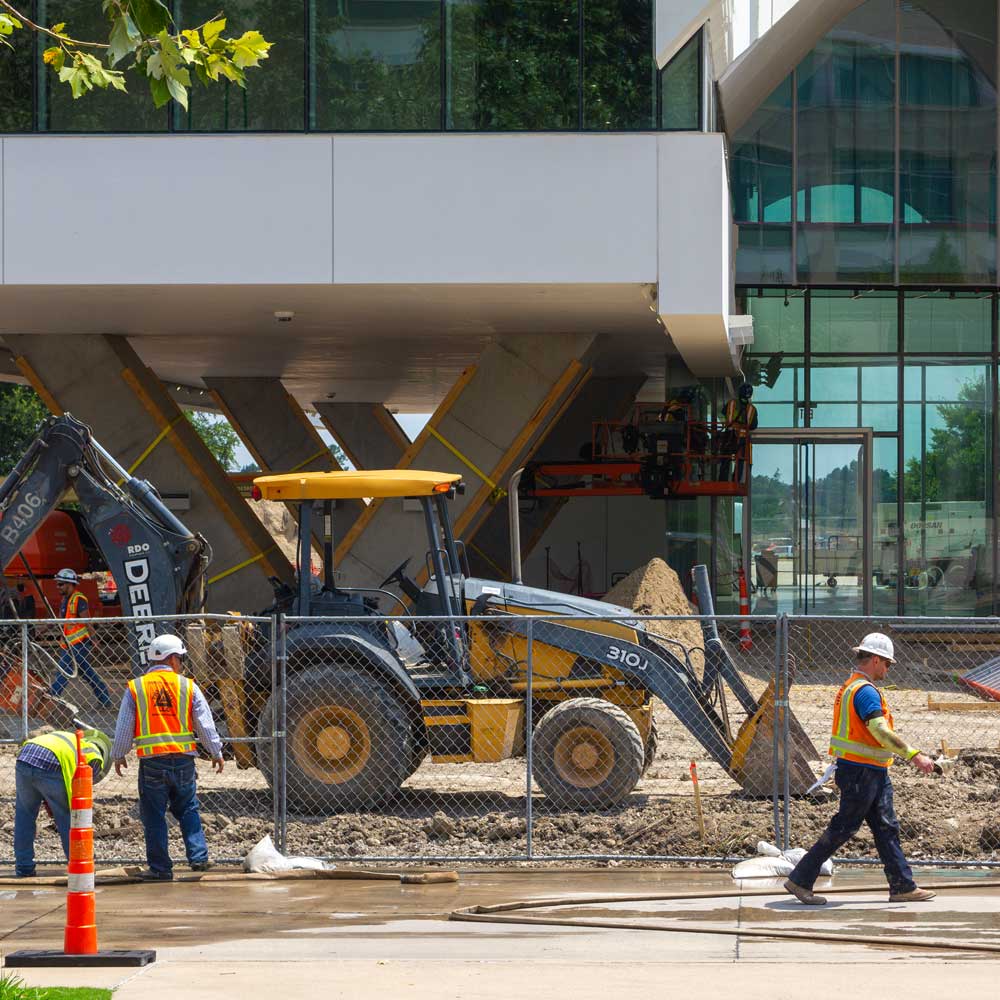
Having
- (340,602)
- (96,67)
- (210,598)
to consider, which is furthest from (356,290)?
(96,67)

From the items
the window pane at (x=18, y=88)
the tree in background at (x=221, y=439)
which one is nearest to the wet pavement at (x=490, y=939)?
the window pane at (x=18, y=88)

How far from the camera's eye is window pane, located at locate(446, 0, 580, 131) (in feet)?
62.4

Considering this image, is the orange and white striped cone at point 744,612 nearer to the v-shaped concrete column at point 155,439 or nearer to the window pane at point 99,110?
the v-shaped concrete column at point 155,439

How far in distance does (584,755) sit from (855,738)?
3.28 m

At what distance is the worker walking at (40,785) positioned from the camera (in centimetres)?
1018

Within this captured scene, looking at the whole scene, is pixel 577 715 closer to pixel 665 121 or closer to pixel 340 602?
pixel 340 602

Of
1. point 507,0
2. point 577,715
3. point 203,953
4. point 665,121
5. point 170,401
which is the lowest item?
point 203,953

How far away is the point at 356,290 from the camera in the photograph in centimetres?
1981

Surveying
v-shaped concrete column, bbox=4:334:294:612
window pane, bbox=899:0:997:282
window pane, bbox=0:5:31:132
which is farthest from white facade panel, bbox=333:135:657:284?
window pane, bbox=899:0:997:282

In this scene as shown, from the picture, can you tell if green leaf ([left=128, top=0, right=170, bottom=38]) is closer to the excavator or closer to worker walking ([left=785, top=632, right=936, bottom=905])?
worker walking ([left=785, top=632, right=936, bottom=905])

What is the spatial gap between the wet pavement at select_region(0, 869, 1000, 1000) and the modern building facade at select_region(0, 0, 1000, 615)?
21.0 ft

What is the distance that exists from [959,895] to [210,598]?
1623cm

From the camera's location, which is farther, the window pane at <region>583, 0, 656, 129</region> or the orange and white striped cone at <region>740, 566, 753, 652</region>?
the orange and white striped cone at <region>740, 566, 753, 652</region>

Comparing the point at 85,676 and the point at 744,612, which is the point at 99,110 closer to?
the point at 85,676
